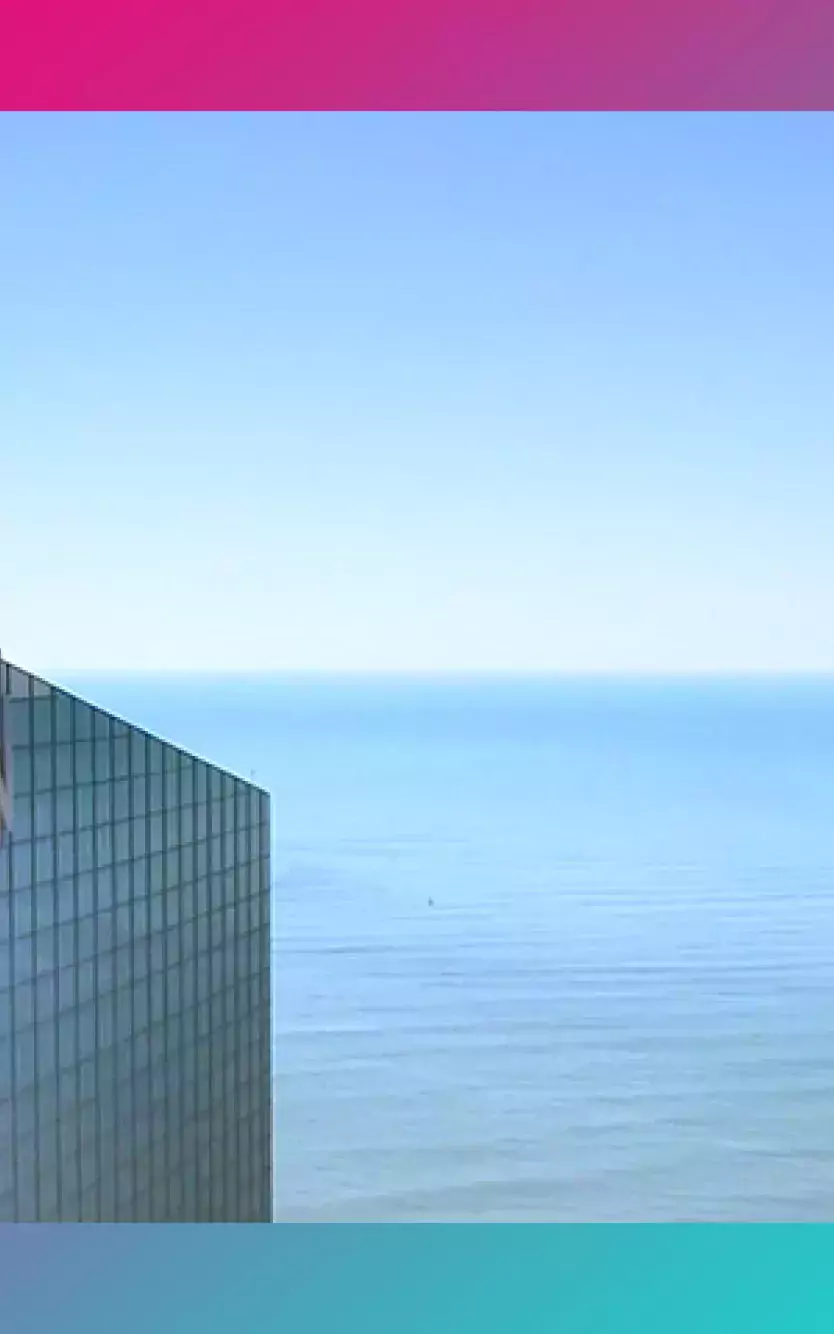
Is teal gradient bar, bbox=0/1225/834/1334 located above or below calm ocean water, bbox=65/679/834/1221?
above

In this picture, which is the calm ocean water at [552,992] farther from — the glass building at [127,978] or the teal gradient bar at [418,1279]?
the teal gradient bar at [418,1279]

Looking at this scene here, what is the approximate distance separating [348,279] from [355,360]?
3887 mm

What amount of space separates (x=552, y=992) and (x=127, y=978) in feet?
74.6

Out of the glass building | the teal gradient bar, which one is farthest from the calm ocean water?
the teal gradient bar

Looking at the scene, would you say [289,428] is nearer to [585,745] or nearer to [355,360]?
[355,360]

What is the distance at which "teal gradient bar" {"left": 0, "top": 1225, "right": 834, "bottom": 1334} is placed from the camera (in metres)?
2.32

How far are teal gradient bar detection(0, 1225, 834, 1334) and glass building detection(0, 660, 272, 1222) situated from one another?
31.4 ft

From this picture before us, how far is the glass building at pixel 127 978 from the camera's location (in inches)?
478
